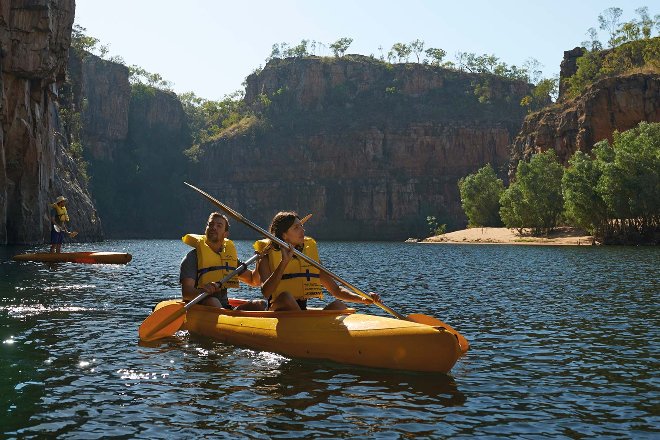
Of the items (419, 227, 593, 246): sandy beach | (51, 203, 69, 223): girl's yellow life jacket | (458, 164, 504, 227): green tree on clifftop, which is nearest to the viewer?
(51, 203, 69, 223): girl's yellow life jacket

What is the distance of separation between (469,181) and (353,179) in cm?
6665

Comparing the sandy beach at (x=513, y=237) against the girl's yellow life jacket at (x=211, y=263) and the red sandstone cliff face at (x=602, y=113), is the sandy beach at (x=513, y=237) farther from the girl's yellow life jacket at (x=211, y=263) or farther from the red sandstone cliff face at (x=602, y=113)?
the girl's yellow life jacket at (x=211, y=263)

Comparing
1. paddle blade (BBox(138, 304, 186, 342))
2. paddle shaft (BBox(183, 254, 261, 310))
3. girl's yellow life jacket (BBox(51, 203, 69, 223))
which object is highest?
girl's yellow life jacket (BBox(51, 203, 69, 223))

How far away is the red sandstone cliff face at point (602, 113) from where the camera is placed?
298 feet

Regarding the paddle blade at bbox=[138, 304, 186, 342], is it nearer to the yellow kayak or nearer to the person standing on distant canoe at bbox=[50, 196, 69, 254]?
the yellow kayak

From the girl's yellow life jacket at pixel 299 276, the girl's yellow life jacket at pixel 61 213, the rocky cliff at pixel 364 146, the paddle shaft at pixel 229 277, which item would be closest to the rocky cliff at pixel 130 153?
the rocky cliff at pixel 364 146

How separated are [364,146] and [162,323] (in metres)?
165

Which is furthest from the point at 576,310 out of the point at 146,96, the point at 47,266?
the point at 146,96

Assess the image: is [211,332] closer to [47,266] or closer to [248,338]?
[248,338]

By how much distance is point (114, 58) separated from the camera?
183875 mm

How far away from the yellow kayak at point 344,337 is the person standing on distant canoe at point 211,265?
0.68 metres

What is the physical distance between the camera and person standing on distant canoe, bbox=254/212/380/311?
13.3m

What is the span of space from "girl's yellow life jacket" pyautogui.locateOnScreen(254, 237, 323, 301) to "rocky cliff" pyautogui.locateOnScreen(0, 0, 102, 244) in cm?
4950

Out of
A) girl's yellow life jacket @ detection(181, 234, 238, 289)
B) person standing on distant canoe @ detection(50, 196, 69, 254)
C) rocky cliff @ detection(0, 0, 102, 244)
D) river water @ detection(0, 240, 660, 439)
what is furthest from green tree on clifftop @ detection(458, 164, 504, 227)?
girl's yellow life jacket @ detection(181, 234, 238, 289)
